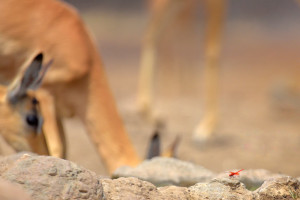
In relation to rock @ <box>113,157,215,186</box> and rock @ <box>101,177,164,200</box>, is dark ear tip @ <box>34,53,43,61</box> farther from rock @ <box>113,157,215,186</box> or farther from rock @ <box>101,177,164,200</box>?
rock @ <box>101,177,164,200</box>

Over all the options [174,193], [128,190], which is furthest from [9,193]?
[174,193]

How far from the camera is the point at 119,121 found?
149 inches

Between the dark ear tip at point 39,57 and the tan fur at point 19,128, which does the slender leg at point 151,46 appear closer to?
the tan fur at point 19,128

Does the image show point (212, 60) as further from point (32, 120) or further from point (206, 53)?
point (32, 120)

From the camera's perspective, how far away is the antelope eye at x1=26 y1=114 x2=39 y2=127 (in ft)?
10.6

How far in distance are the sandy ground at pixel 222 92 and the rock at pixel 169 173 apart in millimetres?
1847

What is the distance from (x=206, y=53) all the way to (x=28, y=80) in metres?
3.18

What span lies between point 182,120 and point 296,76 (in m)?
2.05

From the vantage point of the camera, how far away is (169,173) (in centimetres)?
251

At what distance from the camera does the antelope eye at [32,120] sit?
323cm

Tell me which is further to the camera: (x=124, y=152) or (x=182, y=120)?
(x=182, y=120)

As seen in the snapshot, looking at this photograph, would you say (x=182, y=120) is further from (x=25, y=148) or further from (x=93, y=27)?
(x=93, y=27)

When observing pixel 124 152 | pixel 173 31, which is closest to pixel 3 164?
pixel 124 152

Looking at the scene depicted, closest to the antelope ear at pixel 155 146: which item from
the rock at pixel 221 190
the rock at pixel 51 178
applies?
the rock at pixel 221 190
